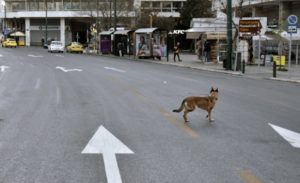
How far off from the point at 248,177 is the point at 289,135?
3.91m

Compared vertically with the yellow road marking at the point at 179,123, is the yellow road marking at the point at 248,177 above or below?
below

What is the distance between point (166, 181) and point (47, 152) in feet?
8.61

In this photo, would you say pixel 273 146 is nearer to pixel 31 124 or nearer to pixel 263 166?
pixel 263 166

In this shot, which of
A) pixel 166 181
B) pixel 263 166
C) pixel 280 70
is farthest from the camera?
pixel 280 70

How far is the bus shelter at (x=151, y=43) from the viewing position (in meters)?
53.6

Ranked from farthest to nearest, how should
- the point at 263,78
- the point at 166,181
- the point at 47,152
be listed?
1. the point at 263,78
2. the point at 47,152
3. the point at 166,181

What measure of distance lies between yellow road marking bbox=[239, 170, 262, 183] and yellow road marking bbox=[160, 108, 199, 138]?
3.02 metres

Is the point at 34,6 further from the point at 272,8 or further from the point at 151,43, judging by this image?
the point at 151,43

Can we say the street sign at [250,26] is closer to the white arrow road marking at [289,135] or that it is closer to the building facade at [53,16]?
the white arrow road marking at [289,135]

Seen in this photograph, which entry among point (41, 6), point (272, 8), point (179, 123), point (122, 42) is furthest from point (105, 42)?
point (179, 123)

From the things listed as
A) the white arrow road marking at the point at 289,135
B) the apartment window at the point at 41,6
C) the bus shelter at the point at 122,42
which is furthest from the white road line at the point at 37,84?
the apartment window at the point at 41,6

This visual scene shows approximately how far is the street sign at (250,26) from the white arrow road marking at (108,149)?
86.1ft

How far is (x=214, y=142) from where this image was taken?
10125 mm

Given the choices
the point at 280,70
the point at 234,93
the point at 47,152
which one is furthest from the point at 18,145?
the point at 280,70
